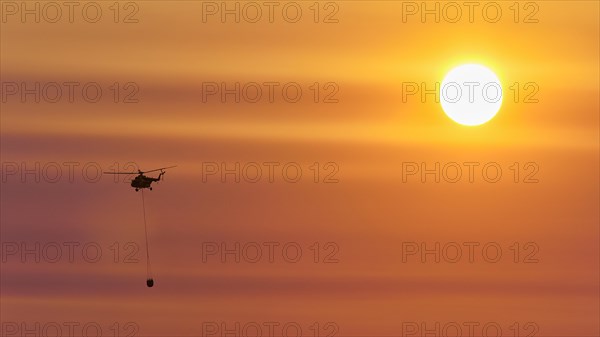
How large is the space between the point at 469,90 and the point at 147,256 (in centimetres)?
470

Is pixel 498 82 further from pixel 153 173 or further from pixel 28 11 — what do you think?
pixel 28 11

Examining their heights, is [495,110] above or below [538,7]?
below

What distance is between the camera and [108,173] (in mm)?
10805

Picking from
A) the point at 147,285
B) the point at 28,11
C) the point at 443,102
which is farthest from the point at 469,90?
the point at 28,11

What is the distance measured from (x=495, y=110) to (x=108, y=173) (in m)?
5.09

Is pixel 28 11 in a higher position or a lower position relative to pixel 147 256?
higher

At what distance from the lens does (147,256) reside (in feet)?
36.1

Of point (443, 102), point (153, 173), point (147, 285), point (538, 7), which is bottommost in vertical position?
point (147, 285)

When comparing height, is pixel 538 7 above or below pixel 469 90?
above

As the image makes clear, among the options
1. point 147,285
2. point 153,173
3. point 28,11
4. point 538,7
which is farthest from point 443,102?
point 28,11

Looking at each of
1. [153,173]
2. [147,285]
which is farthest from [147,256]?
[153,173]

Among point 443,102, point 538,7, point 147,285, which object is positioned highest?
point 538,7

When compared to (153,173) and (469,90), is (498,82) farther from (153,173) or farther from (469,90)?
(153,173)

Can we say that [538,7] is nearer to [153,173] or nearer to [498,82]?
[498,82]
